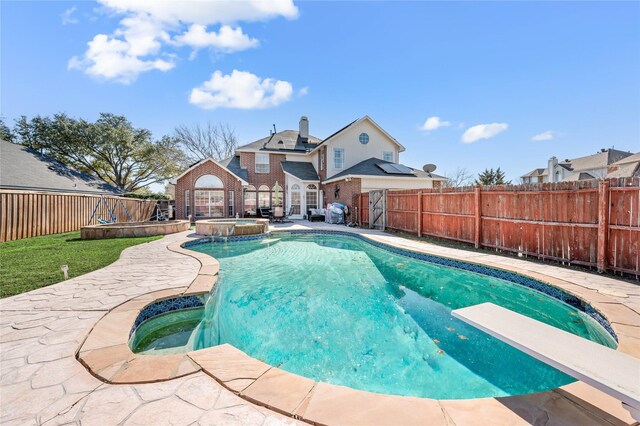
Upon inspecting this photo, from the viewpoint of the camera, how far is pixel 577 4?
7883 mm

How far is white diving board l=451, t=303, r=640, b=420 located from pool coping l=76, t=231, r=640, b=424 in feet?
0.72

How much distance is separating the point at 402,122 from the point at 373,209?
1233cm

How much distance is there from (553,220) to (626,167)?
3255 cm

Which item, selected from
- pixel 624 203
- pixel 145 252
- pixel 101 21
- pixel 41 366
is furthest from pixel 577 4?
pixel 101 21

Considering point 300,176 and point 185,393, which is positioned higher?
point 300,176

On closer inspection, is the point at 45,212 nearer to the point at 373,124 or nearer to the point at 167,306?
the point at 167,306

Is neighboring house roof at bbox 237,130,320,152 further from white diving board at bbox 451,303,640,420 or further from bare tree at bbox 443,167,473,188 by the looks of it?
bare tree at bbox 443,167,473,188

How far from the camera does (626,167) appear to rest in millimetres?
26734

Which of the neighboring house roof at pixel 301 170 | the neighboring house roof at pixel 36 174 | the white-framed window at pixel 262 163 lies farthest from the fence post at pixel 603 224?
the neighboring house roof at pixel 36 174

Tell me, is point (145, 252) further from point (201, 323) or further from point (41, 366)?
point (41, 366)

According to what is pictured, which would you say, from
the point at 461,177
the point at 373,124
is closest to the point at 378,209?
the point at 373,124

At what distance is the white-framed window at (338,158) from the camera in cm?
1911

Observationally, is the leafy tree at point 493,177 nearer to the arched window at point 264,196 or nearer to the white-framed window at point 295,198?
the white-framed window at point 295,198

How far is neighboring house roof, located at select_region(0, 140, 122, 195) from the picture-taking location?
13.9 m
